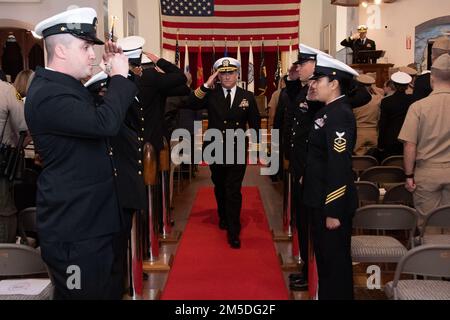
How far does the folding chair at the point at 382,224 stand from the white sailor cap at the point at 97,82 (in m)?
1.62

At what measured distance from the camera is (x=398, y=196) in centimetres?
409

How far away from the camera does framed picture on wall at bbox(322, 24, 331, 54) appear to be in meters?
12.7

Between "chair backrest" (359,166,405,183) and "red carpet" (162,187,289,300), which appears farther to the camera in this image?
"chair backrest" (359,166,405,183)

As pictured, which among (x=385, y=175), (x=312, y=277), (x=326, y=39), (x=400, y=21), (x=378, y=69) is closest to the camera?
(x=312, y=277)

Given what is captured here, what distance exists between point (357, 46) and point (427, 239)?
707 cm

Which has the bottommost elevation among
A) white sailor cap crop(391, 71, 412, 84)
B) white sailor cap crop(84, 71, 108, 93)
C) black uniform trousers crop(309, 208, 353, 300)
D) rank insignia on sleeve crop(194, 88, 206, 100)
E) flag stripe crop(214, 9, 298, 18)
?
black uniform trousers crop(309, 208, 353, 300)

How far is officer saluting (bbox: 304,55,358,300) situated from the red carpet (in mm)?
743

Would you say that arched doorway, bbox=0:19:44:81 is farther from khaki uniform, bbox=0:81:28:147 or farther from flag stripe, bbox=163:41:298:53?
khaki uniform, bbox=0:81:28:147

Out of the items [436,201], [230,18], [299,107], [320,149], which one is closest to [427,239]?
[436,201]

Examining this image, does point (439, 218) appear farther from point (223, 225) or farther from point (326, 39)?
point (326, 39)

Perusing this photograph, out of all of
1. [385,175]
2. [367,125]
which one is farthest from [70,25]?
[367,125]

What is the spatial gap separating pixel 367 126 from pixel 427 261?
14.9 feet

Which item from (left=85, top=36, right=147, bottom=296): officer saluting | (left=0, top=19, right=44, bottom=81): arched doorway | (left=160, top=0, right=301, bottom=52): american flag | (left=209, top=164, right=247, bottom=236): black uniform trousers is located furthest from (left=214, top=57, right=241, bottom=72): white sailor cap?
(left=160, top=0, right=301, bottom=52): american flag

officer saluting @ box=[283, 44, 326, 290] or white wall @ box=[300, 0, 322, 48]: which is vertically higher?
white wall @ box=[300, 0, 322, 48]
